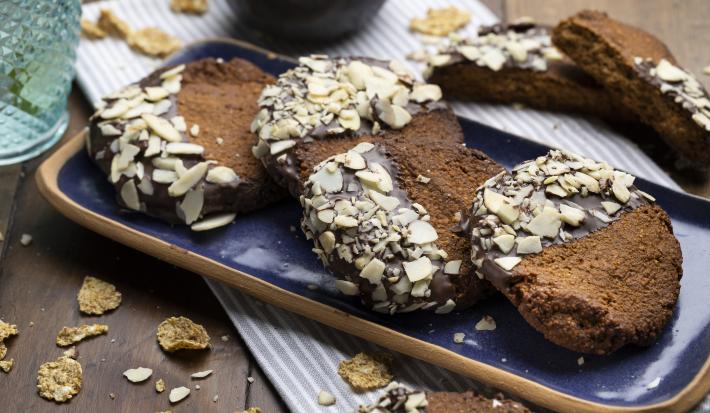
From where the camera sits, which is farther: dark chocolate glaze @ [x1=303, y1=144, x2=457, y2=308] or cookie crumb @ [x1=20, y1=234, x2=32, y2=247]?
cookie crumb @ [x1=20, y1=234, x2=32, y2=247]

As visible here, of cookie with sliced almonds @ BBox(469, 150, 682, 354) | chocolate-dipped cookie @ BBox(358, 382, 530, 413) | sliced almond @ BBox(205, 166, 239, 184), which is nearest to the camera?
chocolate-dipped cookie @ BBox(358, 382, 530, 413)

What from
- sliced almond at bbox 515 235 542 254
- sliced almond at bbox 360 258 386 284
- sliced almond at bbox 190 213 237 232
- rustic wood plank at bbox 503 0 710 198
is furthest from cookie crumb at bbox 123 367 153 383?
rustic wood plank at bbox 503 0 710 198

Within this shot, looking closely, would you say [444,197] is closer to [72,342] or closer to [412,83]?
[412,83]

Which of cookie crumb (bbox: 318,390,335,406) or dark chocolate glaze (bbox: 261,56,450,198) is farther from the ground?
dark chocolate glaze (bbox: 261,56,450,198)

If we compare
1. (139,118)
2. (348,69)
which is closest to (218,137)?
(139,118)

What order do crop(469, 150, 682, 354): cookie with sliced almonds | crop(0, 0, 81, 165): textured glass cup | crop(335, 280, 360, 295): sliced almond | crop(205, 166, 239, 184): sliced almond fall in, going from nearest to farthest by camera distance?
crop(469, 150, 682, 354): cookie with sliced almonds → crop(335, 280, 360, 295): sliced almond → crop(205, 166, 239, 184): sliced almond → crop(0, 0, 81, 165): textured glass cup

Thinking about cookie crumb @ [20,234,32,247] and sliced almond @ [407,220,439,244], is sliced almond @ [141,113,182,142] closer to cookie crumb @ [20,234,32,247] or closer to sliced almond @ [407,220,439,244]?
cookie crumb @ [20,234,32,247]

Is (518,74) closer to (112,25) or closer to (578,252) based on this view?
(578,252)

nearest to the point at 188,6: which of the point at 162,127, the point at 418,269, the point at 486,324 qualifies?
the point at 162,127
